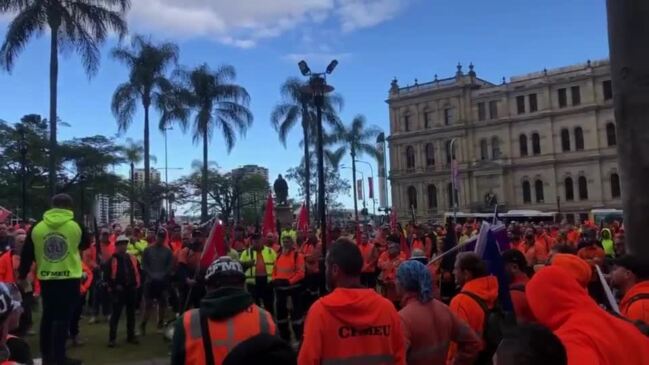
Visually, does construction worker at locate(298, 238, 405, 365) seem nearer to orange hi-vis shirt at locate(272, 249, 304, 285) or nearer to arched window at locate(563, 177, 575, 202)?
orange hi-vis shirt at locate(272, 249, 304, 285)

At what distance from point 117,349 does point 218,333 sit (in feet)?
24.8

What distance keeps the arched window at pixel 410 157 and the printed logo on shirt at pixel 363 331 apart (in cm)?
7716

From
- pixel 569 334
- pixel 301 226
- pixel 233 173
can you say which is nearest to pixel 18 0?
pixel 301 226

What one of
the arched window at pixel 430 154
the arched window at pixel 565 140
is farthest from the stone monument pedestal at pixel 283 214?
the arched window at pixel 430 154

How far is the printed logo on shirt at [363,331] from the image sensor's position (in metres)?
3.52

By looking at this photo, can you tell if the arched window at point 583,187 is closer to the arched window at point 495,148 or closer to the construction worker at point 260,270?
the arched window at point 495,148

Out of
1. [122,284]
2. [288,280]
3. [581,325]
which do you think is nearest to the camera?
[581,325]

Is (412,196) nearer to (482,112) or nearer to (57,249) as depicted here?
(482,112)

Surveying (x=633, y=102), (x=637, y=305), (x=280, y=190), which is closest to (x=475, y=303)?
(x=637, y=305)

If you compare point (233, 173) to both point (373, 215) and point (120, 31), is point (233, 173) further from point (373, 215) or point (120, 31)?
point (120, 31)

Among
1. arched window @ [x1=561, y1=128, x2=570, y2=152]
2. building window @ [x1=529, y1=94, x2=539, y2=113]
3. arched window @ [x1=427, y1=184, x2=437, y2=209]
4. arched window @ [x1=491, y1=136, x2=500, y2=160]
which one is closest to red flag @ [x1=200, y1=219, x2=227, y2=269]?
arched window @ [x1=561, y1=128, x2=570, y2=152]

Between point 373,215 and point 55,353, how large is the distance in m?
67.4

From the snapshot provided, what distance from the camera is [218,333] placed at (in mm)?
3223

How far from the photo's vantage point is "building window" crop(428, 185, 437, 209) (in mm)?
77875
